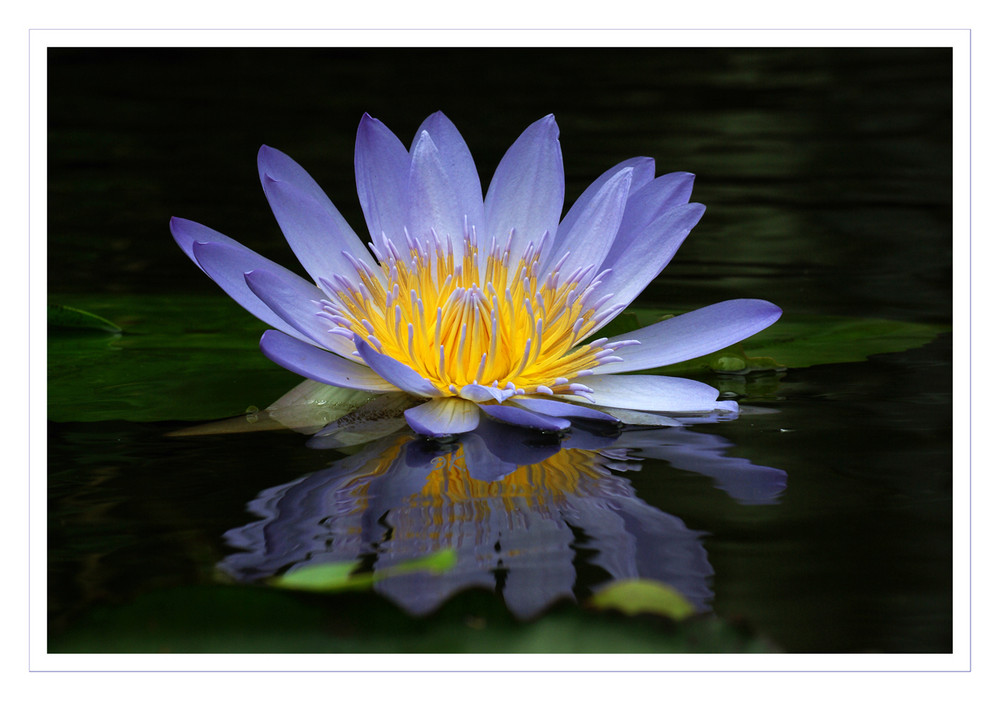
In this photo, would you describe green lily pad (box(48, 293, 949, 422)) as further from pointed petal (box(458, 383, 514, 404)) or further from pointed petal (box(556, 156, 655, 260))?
pointed petal (box(458, 383, 514, 404))

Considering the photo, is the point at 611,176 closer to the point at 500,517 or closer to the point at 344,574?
the point at 500,517

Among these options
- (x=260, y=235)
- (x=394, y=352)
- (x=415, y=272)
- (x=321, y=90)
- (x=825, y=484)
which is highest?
(x=321, y=90)

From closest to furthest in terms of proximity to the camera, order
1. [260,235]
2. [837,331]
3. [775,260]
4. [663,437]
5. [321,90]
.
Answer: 1. [663,437]
2. [837,331]
3. [775,260]
4. [260,235]
5. [321,90]

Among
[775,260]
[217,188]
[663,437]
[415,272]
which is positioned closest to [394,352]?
[415,272]

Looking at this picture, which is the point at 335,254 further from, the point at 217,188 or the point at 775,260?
the point at 217,188

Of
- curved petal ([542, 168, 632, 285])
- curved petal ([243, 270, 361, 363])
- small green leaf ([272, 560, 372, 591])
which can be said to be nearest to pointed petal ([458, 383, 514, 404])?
curved petal ([243, 270, 361, 363])
